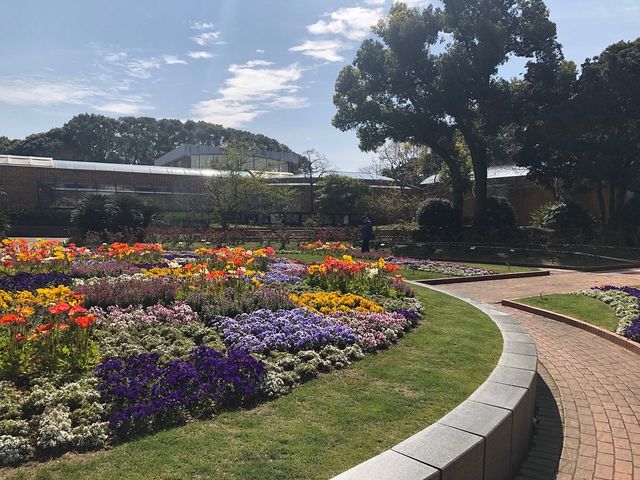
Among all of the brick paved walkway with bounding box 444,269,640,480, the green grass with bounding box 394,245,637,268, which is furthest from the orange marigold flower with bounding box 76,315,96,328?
the green grass with bounding box 394,245,637,268

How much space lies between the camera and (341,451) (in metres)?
3.08

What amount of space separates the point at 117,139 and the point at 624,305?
2977 inches

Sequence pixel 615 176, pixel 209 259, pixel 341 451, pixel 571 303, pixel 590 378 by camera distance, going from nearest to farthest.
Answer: pixel 341 451, pixel 590 378, pixel 571 303, pixel 209 259, pixel 615 176

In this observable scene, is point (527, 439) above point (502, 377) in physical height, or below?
below

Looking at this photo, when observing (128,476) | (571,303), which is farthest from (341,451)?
(571,303)

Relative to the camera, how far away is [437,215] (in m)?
23.3

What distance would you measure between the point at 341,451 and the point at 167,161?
56549 millimetres

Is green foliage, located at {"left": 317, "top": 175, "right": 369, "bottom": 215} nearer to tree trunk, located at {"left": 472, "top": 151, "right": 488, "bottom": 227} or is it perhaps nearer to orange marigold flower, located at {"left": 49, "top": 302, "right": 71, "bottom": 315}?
tree trunk, located at {"left": 472, "top": 151, "right": 488, "bottom": 227}

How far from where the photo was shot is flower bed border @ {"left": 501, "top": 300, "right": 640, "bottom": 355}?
21.7 ft

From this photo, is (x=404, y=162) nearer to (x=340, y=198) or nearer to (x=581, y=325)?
(x=340, y=198)

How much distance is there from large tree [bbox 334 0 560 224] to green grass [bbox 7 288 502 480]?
1994cm

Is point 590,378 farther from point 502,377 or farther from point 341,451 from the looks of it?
point 341,451

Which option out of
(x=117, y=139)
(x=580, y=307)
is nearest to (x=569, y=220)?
(x=580, y=307)

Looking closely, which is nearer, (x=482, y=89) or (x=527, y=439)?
(x=527, y=439)
